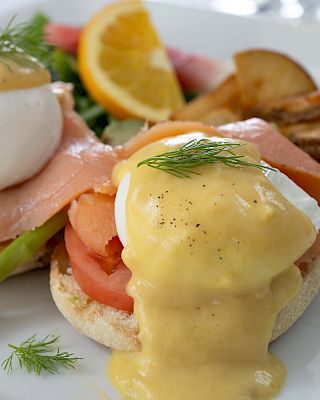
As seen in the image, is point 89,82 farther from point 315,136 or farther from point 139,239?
point 139,239

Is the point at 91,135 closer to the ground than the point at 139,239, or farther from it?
closer to the ground

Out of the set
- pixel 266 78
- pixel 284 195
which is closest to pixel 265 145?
pixel 284 195

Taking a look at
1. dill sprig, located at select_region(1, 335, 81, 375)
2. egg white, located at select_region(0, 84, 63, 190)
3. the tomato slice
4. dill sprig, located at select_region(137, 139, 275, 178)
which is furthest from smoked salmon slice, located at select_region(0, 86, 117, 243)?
dill sprig, located at select_region(1, 335, 81, 375)

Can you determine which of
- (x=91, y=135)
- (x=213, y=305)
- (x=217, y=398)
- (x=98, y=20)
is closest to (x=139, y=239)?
(x=213, y=305)

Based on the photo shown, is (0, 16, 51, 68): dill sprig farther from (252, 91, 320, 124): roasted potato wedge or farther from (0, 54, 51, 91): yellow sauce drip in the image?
(252, 91, 320, 124): roasted potato wedge

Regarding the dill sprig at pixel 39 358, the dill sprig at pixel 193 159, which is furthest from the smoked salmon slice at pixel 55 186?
the dill sprig at pixel 39 358

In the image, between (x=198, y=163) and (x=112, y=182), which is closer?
(x=198, y=163)

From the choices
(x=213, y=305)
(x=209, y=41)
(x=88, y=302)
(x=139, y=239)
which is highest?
(x=139, y=239)
